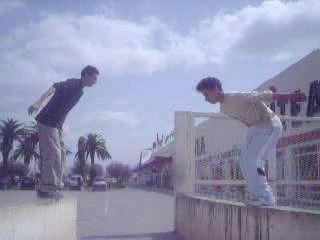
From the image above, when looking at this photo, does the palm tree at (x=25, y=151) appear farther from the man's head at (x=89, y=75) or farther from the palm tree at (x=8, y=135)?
the man's head at (x=89, y=75)

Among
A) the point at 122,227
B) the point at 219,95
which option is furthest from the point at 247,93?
the point at 122,227

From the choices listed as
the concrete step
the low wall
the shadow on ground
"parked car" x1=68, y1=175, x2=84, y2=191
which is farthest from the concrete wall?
"parked car" x1=68, y1=175, x2=84, y2=191

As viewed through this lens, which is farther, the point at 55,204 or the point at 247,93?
the point at 55,204

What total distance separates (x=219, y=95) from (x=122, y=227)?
5471mm

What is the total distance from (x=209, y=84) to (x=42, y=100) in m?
2.07

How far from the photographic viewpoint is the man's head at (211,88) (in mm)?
5609

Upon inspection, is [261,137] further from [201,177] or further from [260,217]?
[201,177]

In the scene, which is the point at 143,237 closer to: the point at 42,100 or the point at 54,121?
the point at 54,121

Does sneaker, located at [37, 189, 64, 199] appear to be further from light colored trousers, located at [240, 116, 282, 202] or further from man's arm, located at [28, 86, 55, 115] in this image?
light colored trousers, located at [240, 116, 282, 202]

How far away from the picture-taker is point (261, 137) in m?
5.55

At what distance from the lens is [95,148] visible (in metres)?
86.4

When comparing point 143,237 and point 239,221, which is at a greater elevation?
point 239,221

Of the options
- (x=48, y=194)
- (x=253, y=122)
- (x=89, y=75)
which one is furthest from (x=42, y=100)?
(x=253, y=122)

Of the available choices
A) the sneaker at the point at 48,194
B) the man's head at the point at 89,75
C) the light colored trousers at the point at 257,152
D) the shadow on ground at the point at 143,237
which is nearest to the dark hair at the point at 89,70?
the man's head at the point at 89,75
